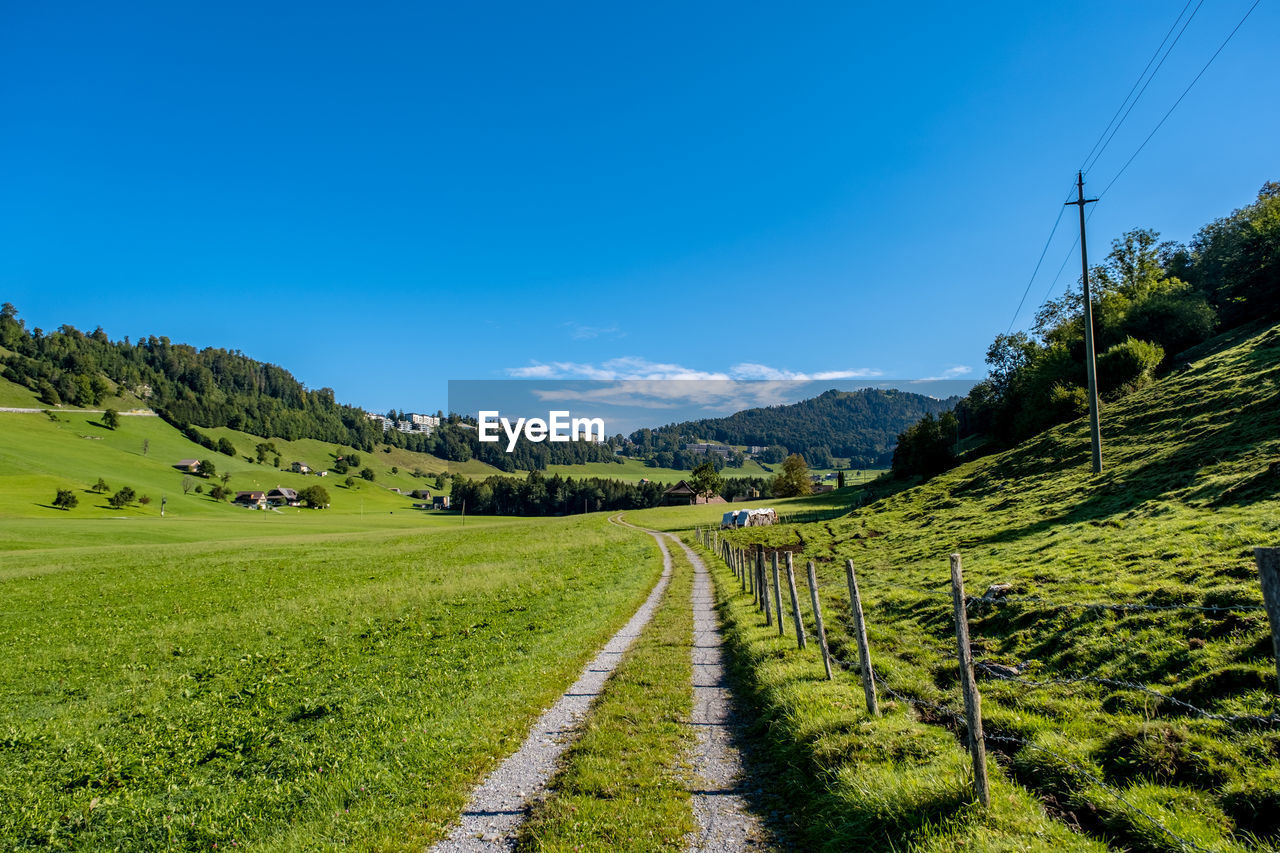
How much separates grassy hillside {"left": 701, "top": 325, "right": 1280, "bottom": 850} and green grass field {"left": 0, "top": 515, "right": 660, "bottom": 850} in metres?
4.87

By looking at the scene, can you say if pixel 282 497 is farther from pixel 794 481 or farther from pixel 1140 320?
pixel 1140 320

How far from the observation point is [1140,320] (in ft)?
195

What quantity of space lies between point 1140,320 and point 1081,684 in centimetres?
6903

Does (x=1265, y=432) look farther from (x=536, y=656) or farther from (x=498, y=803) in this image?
(x=498, y=803)

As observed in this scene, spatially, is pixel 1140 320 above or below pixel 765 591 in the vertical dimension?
above

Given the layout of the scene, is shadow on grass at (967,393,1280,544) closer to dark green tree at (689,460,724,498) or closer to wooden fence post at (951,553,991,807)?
wooden fence post at (951,553,991,807)

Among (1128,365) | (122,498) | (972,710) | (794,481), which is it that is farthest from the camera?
(794,481)

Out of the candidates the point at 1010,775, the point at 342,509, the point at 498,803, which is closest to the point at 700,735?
the point at 498,803

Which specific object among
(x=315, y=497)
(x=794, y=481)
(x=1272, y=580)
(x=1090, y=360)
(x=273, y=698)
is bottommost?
(x=315, y=497)

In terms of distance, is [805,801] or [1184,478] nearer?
[805,801]

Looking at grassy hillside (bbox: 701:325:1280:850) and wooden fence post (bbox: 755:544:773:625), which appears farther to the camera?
wooden fence post (bbox: 755:544:773:625)

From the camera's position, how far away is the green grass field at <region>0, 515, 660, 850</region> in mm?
7297

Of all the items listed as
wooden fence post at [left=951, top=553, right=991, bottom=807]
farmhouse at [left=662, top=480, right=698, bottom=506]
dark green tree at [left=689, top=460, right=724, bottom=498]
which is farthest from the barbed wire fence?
farmhouse at [left=662, top=480, right=698, bottom=506]

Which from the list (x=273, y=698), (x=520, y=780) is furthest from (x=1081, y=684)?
(x=273, y=698)
